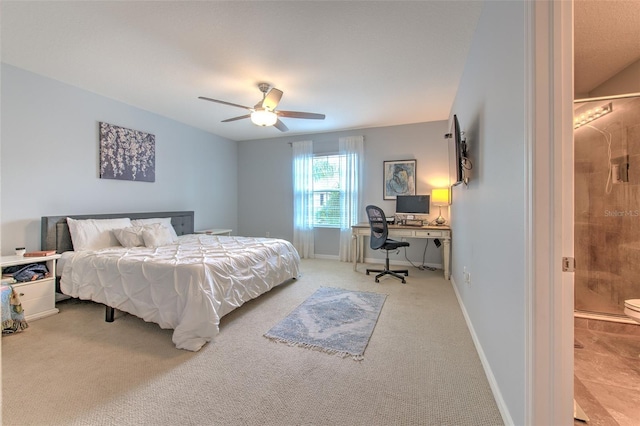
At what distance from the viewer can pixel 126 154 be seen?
12.7 ft

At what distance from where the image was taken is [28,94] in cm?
297

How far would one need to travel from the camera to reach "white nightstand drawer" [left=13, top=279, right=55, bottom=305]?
2.60 metres

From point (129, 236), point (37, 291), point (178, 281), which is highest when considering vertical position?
point (129, 236)

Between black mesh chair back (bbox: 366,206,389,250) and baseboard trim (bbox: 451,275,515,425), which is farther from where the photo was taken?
black mesh chair back (bbox: 366,206,389,250)

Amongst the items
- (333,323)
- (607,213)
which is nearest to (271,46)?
(333,323)

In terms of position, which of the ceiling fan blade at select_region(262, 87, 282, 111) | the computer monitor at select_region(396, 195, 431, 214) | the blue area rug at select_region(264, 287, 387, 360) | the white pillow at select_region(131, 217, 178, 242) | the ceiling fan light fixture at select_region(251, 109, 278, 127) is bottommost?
the blue area rug at select_region(264, 287, 387, 360)

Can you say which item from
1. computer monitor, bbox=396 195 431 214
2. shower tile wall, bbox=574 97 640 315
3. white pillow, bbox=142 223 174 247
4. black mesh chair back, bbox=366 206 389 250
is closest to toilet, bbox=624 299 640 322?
shower tile wall, bbox=574 97 640 315

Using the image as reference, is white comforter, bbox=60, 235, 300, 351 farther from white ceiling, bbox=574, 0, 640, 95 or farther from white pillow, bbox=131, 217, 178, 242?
white ceiling, bbox=574, 0, 640, 95

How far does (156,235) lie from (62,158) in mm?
1355

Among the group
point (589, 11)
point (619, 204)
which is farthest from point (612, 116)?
point (589, 11)

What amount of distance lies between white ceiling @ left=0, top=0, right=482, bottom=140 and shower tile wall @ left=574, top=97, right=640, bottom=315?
1.50 m

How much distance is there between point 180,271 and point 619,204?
4014 mm

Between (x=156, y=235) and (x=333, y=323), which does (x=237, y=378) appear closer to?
(x=333, y=323)

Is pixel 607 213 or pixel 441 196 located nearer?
pixel 607 213
